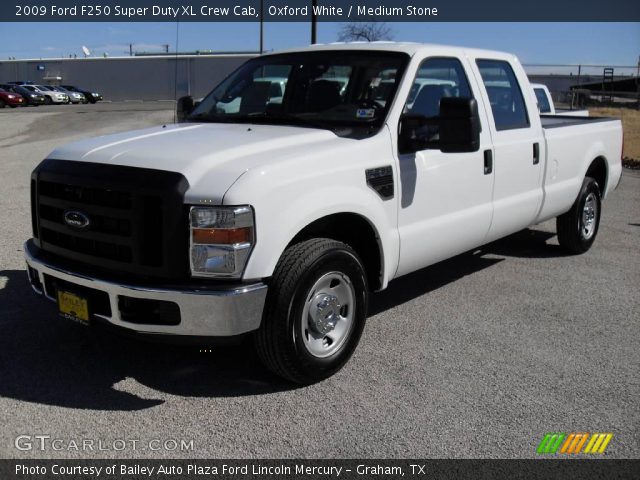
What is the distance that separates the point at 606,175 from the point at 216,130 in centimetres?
491

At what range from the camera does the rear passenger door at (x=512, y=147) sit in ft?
17.6

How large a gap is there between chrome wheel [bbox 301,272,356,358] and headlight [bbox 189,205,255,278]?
54 centimetres

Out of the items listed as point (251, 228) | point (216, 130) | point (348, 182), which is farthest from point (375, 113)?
point (251, 228)

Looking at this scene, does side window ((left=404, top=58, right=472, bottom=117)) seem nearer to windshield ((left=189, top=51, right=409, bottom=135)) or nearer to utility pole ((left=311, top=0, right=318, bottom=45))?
windshield ((left=189, top=51, right=409, bottom=135))

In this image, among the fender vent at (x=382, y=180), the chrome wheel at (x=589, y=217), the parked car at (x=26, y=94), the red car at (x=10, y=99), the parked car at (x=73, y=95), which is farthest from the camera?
the parked car at (x=73, y=95)

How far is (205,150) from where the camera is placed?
3.71 meters

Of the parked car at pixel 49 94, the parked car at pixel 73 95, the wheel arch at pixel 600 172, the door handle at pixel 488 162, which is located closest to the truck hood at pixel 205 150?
the door handle at pixel 488 162

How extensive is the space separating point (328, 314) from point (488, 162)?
Result: 2.00m

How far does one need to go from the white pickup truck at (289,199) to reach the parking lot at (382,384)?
0.35 m

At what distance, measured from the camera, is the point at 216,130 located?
4.40 m

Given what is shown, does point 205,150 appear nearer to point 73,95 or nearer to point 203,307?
point 203,307

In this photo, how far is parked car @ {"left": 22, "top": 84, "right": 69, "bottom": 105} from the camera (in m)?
49.3
